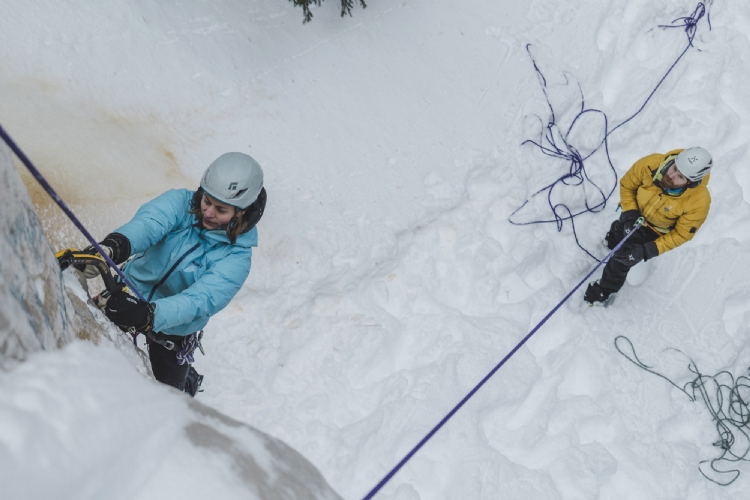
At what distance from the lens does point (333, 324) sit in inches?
149

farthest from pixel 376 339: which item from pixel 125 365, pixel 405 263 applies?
pixel 125 365

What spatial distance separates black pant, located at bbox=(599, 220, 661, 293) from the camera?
4.09 metres

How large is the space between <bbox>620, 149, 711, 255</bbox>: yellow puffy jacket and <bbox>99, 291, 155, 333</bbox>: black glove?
328 centimetres

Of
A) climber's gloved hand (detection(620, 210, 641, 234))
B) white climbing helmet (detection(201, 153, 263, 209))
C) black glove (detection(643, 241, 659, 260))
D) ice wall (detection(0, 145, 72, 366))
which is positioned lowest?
black glove (detection(643, 241, 659, 260))

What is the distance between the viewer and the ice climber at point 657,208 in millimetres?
3625

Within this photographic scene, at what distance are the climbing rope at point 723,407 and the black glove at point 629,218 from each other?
2.63 ft

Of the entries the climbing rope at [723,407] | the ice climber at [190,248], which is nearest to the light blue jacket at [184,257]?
the ice climber at [190,248]

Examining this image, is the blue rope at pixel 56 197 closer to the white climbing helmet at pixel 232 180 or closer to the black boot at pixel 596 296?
the white climbing helmet at pixel 232 180

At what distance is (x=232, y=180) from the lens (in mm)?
2148

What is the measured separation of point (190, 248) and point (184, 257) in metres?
0.04

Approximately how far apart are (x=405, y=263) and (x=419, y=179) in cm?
70

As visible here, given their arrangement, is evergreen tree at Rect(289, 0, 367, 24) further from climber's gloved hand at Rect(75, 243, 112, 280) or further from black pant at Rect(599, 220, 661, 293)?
climber's gloved hand at Rect(75, 243, 112, 280)

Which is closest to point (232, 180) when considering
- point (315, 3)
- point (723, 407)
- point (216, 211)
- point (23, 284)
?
point (216, 211)

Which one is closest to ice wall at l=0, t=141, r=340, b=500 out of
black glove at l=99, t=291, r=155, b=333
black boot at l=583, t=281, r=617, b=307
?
black glove at l=99, t=291, r=155, b=333
